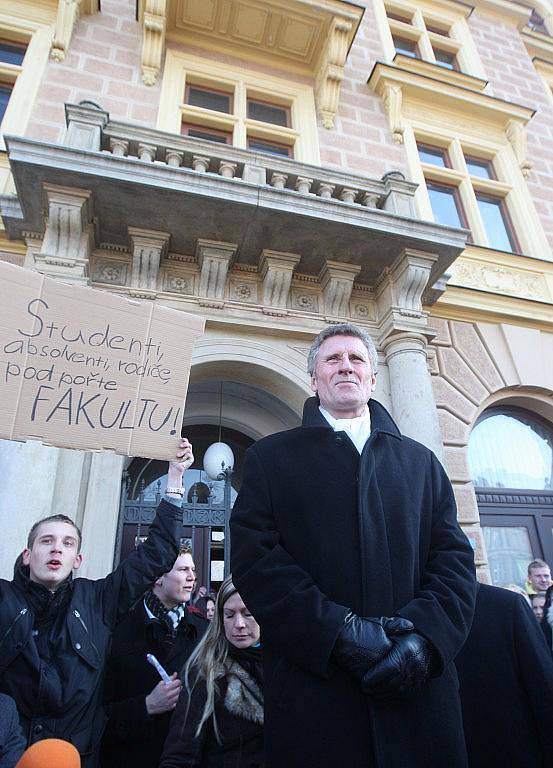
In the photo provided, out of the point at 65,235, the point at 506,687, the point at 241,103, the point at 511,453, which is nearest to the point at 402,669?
the point at 506,687

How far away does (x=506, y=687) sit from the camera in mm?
1971

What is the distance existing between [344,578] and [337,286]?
4.78 meters

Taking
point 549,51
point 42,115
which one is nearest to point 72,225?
point 42,115

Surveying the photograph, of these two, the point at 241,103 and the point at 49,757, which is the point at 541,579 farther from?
the point at 241,103

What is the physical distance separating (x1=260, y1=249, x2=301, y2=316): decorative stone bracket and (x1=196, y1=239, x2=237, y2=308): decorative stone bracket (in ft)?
1.35

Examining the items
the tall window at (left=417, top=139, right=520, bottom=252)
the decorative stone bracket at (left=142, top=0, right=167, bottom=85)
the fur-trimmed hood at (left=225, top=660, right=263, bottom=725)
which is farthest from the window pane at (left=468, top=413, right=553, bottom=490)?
the decorative stone bracket at (left=142, top=0, right=167, bottom=85)

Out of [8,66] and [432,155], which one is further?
[432,155]

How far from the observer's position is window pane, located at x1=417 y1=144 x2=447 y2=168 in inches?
347

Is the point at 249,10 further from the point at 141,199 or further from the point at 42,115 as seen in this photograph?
the point at 141,199

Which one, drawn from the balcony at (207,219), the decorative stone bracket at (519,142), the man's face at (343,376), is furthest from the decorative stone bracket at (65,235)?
the decorative stone bracket at (519,142)

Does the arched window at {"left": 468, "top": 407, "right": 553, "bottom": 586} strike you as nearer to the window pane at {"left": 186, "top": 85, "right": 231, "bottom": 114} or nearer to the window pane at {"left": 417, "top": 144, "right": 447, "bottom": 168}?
the window pane at {"left": 417, "top": 144, "right": 447, "bottom": 168}

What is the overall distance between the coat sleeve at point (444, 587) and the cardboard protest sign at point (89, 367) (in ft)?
4.95

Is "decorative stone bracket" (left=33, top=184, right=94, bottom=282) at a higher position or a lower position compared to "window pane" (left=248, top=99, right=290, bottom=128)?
lower

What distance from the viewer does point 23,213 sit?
512 cm
